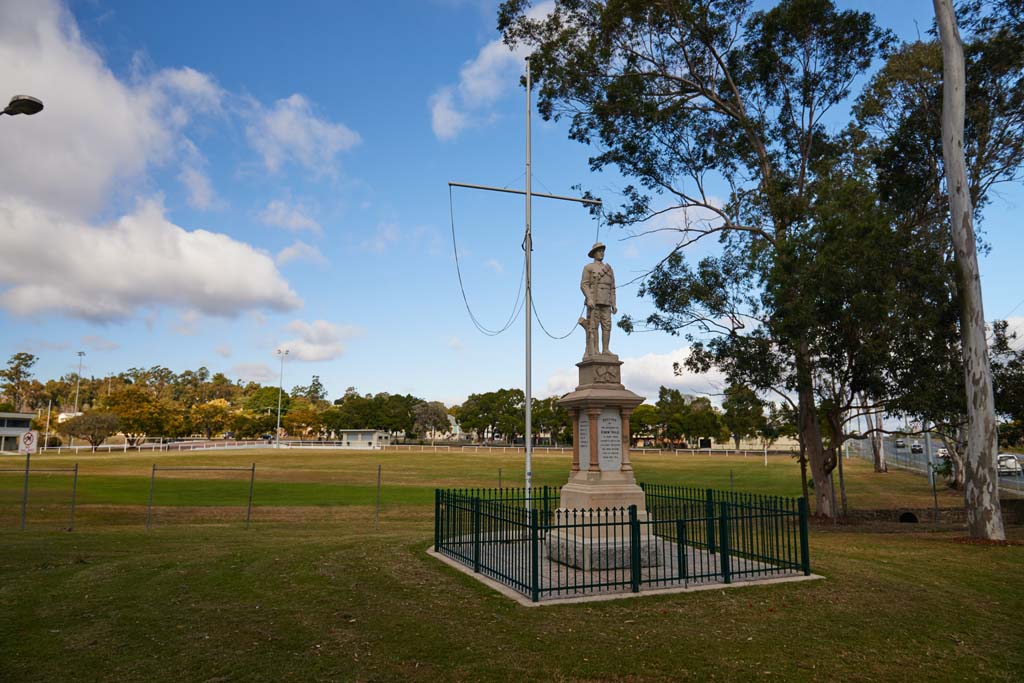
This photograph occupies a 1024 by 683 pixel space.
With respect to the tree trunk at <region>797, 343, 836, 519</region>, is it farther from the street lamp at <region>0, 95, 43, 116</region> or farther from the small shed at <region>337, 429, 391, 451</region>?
the small shed at <region>337, 429, 391, 451</region>

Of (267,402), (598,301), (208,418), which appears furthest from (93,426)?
(598,301)

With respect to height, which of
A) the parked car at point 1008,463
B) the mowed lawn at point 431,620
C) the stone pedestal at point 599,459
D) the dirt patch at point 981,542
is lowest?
the dirt patch at point 981,542

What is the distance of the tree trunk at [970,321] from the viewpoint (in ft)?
56.6

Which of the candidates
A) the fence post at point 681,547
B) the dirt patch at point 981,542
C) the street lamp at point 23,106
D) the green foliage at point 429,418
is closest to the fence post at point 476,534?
the fence post at point 681,547

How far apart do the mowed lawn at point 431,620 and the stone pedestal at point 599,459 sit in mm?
2196

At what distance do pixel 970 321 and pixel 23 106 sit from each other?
21.8 meters

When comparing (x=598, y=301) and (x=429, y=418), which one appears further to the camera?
(x=429, y=418)

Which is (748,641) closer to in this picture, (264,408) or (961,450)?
(961,450)

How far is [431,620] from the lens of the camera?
8.66 metres

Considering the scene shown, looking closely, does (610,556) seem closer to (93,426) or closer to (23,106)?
(23,106)

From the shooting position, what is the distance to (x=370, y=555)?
44.2ft

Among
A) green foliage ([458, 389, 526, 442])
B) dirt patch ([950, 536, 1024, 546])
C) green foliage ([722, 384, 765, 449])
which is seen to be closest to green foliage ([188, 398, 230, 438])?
green foliage ([458, 389, 526, 442])

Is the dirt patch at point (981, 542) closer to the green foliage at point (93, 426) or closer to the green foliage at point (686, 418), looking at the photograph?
the green foliage at point (686, 418)

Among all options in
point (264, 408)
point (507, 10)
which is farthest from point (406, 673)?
point (264, 408)
